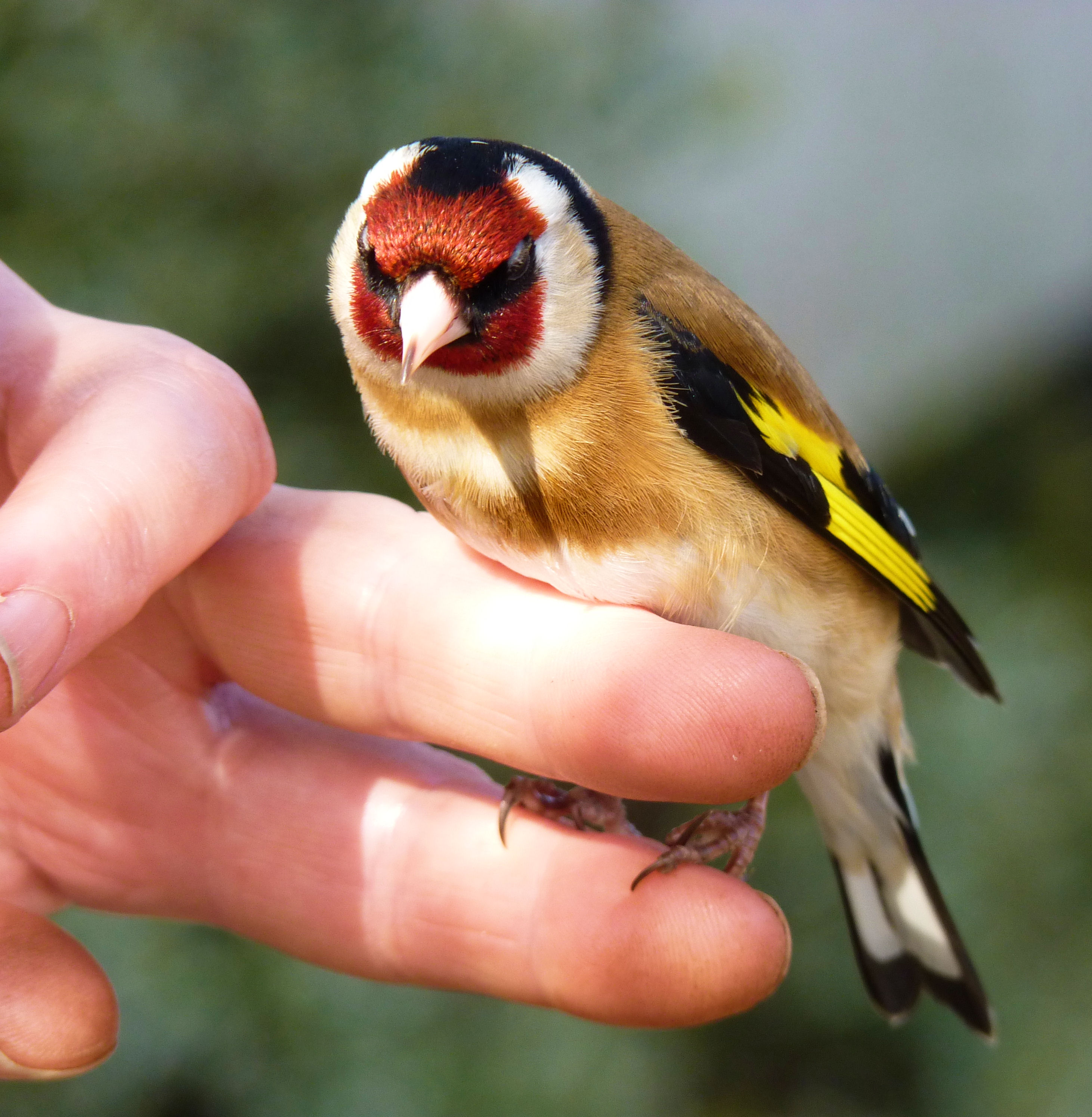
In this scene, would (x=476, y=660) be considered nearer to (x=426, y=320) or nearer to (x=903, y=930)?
(x=426, y=320)

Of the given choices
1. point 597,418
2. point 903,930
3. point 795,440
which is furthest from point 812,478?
point 903,930

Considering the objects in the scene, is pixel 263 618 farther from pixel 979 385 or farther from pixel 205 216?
pixel 979 385

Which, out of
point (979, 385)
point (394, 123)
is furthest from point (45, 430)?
point (979, 385)

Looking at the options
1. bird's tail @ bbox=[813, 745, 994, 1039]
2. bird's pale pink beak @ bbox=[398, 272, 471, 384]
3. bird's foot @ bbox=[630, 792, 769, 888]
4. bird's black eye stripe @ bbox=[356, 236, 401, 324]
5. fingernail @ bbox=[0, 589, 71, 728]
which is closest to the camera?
fingernail @ bbox=[0, 589, 71, 728]

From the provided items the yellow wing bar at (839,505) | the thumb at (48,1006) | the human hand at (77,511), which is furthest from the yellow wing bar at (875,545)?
the thumb at (48,1006)

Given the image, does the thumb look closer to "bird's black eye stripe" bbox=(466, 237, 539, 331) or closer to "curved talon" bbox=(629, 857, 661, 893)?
"curved talon" bbox=(629, 857, 661, 893)

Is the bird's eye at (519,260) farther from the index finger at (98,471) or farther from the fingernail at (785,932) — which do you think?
the fingernail at (785,932)

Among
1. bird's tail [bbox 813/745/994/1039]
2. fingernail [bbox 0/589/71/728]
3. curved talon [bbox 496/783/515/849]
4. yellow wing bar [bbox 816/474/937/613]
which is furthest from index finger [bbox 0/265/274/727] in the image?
bird's tail [bbox 813/745/994/1039]
